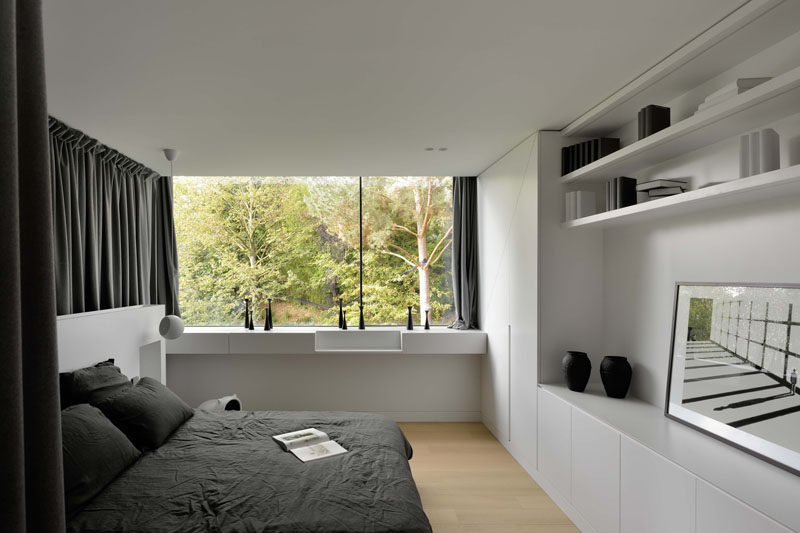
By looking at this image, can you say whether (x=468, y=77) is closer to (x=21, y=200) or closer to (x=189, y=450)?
(x=21, y=200)

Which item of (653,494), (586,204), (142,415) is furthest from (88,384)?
(586,204)

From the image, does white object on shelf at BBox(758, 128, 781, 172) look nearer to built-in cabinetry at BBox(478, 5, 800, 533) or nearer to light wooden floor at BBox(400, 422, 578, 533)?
built-in cabinetry at BBox(478, 5, 800, 533)

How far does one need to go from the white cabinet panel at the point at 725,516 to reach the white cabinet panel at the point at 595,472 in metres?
0.58

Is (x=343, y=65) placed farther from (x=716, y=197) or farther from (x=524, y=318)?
(x=524, y=318)

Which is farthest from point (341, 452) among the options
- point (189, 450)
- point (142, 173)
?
point (142, 173)

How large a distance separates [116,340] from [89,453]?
164 centimetres

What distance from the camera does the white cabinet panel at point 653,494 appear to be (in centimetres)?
199

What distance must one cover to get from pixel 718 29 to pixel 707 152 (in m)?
0.72

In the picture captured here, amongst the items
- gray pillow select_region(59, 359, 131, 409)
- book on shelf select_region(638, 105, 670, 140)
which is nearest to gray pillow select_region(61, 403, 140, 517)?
gray pillow select_region(59, 359, 131, 409)

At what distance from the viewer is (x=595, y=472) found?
8.85 feet

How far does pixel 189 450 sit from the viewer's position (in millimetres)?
2770

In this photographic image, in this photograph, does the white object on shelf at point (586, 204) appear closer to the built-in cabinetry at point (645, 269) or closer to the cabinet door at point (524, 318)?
the built-in cabinetry at point (645, 269)

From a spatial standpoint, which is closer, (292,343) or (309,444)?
(309,444)

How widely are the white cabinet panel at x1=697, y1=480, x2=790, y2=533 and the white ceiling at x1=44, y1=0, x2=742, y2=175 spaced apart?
70.7 inches
